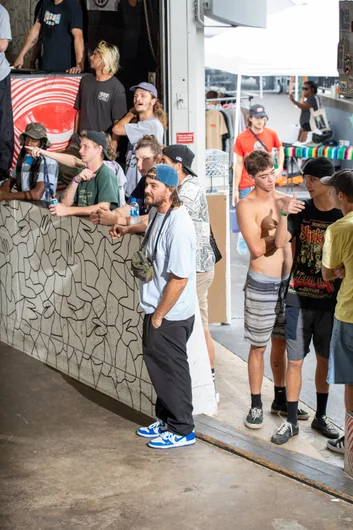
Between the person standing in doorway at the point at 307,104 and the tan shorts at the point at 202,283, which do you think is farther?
the person standing in doorway at the point at 307,104

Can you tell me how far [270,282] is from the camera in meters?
7.08

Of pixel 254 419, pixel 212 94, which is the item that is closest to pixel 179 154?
pixel 254 419

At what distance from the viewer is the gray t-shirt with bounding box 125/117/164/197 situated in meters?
Answer: 8.69

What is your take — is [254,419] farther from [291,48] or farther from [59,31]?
[291,48]

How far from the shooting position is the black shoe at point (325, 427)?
23.4 feet

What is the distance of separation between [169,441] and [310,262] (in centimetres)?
171

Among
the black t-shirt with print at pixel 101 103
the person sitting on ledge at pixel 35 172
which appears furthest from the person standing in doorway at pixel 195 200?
the black t-shirt with print at pixel 101 103

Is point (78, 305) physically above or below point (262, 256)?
below

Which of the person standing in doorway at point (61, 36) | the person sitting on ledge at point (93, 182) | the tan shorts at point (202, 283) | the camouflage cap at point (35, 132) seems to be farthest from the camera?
the person standing in doorway at point (61, 36)

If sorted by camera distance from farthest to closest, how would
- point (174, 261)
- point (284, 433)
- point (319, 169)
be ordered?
point (284, 433)
point (319, 169)
point (174, 261)

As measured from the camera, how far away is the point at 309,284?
22.5 ft

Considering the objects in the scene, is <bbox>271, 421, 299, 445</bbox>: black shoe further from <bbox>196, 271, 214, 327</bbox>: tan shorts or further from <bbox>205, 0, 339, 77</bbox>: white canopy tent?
<bbox>205, 0, 339, 77</bbox>: white canopy tent

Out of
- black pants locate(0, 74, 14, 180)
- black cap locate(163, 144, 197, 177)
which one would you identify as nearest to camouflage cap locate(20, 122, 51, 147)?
black pants locate(0, 74, 14, 180)

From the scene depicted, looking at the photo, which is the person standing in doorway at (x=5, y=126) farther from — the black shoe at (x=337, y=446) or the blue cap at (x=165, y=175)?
the black shoe at (x=337, y=446)
